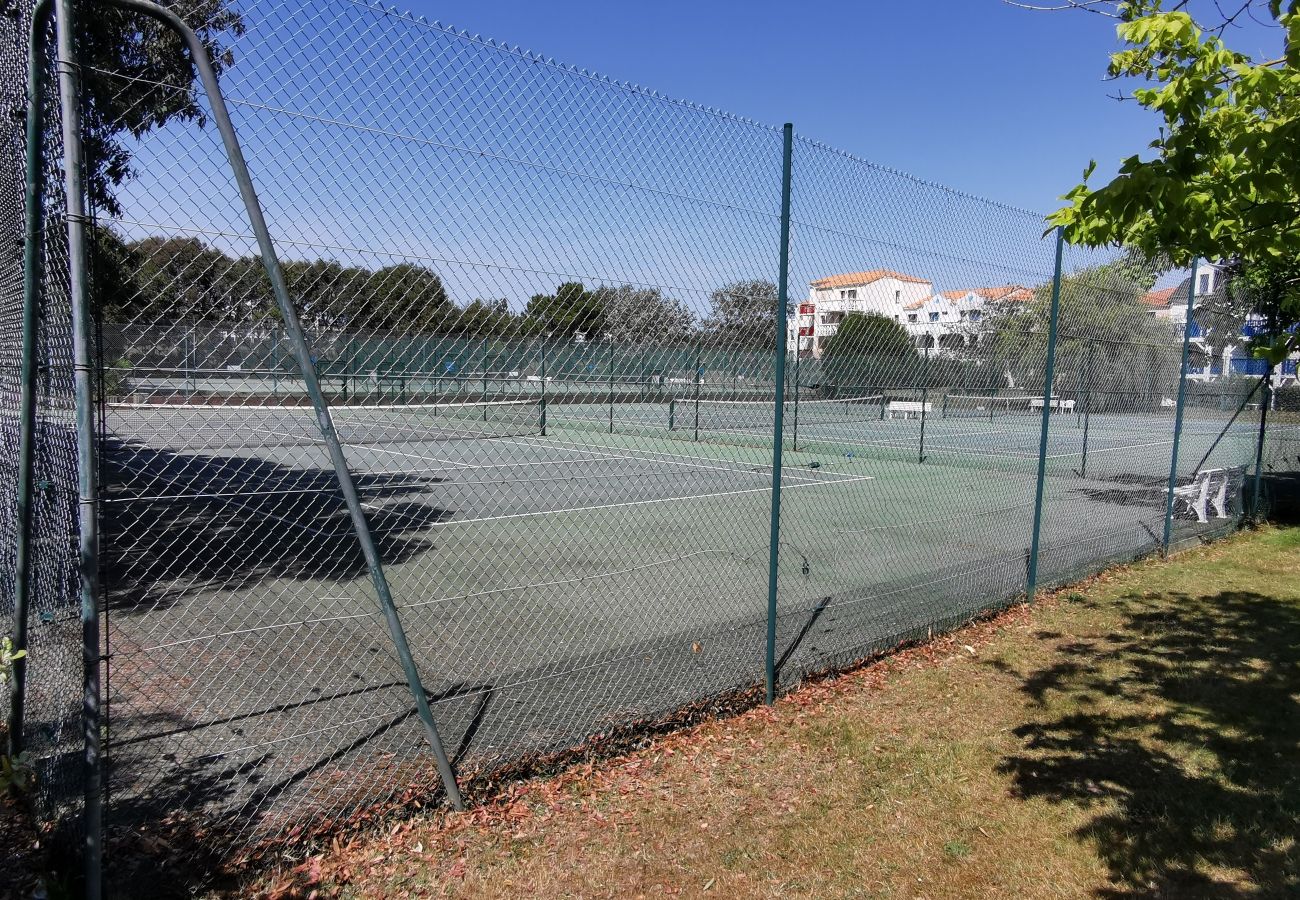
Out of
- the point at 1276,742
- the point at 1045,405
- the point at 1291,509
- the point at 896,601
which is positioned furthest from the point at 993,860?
the point at 1291,509

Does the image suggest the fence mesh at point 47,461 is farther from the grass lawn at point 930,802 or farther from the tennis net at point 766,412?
the tennis net at point 766,412

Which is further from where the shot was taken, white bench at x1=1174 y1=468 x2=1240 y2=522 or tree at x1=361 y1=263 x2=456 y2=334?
white bench at x1=1174 y1=468 x2=1240 y2=522

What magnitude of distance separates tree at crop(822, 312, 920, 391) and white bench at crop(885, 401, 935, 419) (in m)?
1.27

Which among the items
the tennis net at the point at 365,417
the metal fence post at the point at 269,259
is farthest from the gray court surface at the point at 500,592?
the metal fence post at the point at 269,259

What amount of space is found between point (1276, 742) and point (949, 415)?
445 cm

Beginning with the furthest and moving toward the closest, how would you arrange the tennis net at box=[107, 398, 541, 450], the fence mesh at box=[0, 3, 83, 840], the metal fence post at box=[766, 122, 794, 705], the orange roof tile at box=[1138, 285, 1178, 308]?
the orange roof tile at box=[1138, 285, 1178, 308] < the metal fence post at box=[766, 122, 794, 705] < the tennis net at box=[107, 398, 541, 450] < the fence mesh at box=[0, 3, 83, 840]

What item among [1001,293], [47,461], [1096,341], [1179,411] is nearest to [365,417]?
[47,461]

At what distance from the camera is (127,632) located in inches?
223

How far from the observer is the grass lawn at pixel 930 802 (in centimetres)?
314

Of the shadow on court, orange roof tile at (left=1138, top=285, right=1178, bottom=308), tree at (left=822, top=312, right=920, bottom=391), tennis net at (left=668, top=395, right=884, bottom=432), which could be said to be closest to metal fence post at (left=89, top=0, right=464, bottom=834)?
the shadow on court

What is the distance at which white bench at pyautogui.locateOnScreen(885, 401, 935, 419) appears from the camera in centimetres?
761

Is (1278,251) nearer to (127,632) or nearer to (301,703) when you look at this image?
(301,703)

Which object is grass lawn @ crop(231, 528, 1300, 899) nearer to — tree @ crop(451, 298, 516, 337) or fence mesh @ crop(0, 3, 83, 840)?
fence mesh @ crop(0, 3, 83, 840)

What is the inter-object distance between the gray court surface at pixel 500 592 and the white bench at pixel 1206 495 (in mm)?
218
